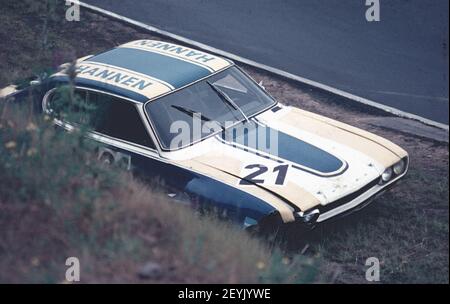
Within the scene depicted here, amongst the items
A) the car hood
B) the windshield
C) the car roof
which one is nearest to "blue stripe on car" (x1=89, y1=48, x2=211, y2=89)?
the car roof

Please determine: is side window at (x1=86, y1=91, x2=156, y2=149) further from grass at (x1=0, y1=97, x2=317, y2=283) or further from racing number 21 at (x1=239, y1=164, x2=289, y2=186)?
racing number 21 at (x1=239, y1=164, x2=289, y2=186)

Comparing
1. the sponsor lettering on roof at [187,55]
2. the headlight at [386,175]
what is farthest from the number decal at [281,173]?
the sponsor lettering on roof at [187,55]

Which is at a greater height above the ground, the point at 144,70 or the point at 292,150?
the point at 144,70

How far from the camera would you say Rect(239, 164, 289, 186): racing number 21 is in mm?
6727

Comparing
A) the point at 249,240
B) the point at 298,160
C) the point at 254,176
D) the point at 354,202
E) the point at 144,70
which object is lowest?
the point at 249,240

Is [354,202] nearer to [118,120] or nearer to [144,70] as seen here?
[118,120]

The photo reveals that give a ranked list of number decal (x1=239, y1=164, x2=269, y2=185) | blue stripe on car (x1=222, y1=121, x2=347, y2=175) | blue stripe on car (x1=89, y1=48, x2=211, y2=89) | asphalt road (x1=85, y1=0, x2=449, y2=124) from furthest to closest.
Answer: asphalt road (x1=85, y1=0, x2=449, y2=124) → blue stripe on car (x1=89, y1=48, x2=211, y2=89) → blue stripe on car (x1=222, y1=121, x2=347, y2=175) → number decal (x1=239, y1=164, x2=269, y2=185)

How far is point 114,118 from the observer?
7.42 metres

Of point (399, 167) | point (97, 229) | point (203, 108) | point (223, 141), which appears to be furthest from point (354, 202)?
point (97, 229)

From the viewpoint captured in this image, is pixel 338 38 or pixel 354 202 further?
pixel 338 38

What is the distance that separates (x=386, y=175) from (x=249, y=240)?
69.3 inches
